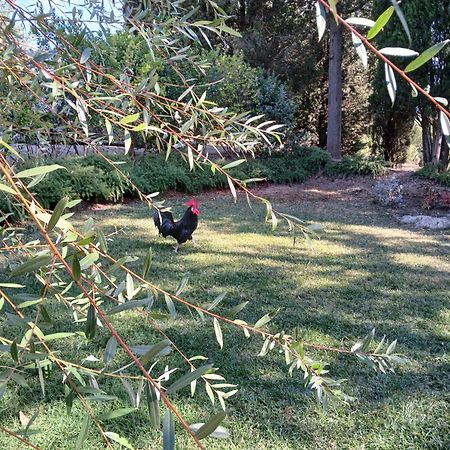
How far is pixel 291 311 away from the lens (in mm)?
3139

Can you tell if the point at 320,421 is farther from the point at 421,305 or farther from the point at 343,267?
the point at 343,267

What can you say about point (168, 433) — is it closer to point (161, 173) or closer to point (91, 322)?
point (91, 322)

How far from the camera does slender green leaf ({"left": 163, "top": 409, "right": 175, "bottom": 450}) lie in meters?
0.41

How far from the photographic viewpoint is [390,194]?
7.17 m

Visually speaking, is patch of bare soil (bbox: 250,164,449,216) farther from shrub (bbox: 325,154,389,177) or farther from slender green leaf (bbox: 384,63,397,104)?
slender green leaf (bbox: 384,63,397,104)

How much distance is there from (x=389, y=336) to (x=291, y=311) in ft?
2.12

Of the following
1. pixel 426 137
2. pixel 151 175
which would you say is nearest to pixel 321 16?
pixel 151 175

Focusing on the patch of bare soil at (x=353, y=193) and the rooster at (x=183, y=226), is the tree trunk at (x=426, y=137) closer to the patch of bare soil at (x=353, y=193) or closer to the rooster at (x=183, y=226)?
the patch of bare soil at (x=353, y=193)

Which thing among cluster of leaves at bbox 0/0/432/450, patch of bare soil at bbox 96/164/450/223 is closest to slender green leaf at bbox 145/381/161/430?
cluster of leaves at bbox 0/0/432/450

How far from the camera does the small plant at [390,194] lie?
7.11 meters

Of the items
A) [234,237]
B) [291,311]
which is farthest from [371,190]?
[291,311]

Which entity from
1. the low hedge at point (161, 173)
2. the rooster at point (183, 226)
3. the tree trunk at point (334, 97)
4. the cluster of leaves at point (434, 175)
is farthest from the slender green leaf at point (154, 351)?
the tree trunk at point (334, 97)

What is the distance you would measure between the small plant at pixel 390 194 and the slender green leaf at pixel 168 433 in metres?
7.19

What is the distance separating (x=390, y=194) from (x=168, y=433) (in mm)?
7272
